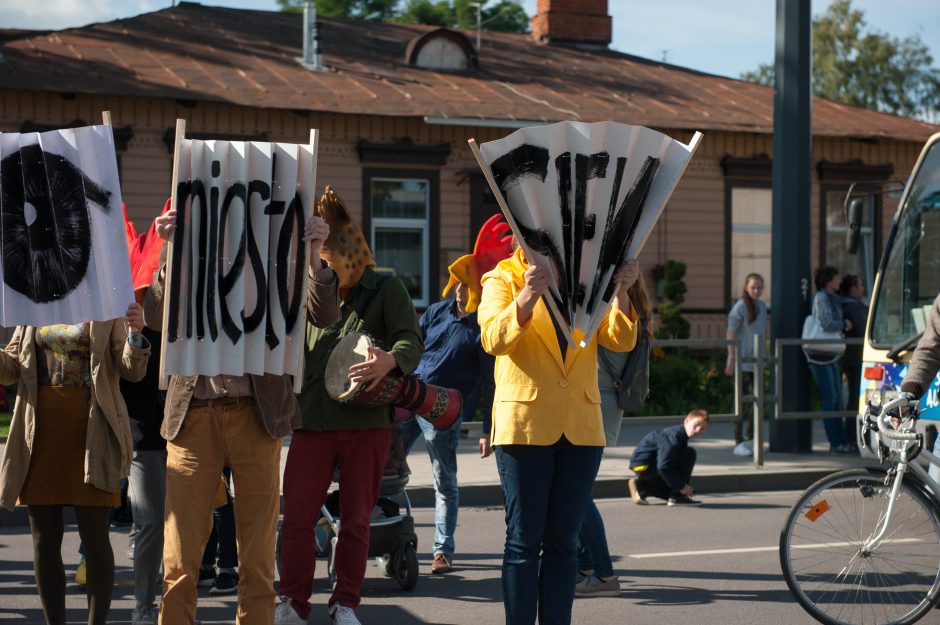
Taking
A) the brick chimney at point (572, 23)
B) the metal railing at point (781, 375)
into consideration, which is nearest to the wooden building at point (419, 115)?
the brick chimney at point (572, 23)

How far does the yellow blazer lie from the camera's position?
5.29 meters

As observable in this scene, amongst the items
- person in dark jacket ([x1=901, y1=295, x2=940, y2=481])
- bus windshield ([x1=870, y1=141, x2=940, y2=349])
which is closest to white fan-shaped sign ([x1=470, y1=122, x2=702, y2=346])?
person in dark jacket ([x1=901, y1=295, x2=940, y2=481])

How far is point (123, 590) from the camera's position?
7539mm

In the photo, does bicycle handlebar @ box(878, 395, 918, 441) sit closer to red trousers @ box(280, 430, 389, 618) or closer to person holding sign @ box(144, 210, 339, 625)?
red trousers @ box(280, 430, 389, 618)

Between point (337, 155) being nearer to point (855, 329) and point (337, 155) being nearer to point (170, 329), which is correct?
point (855, 329)

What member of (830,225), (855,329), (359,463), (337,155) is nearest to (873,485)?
(359,463)

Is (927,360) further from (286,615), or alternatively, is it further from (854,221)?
(854,221)

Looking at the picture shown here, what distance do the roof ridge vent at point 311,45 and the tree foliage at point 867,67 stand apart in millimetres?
35712

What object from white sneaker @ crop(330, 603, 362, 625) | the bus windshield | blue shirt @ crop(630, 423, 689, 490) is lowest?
white sneaker @ crop(330, 603, 362, 625)

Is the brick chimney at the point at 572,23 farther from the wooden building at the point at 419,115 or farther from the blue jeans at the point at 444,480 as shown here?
the blue jeans at the point at 444,480

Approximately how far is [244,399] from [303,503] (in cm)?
86

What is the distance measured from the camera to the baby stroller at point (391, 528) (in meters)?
7.31

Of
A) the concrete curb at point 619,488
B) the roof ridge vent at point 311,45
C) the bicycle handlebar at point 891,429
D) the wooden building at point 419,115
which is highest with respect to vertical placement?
the roof ridge vent at point 311,45

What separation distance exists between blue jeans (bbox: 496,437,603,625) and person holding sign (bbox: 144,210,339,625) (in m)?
0.92
